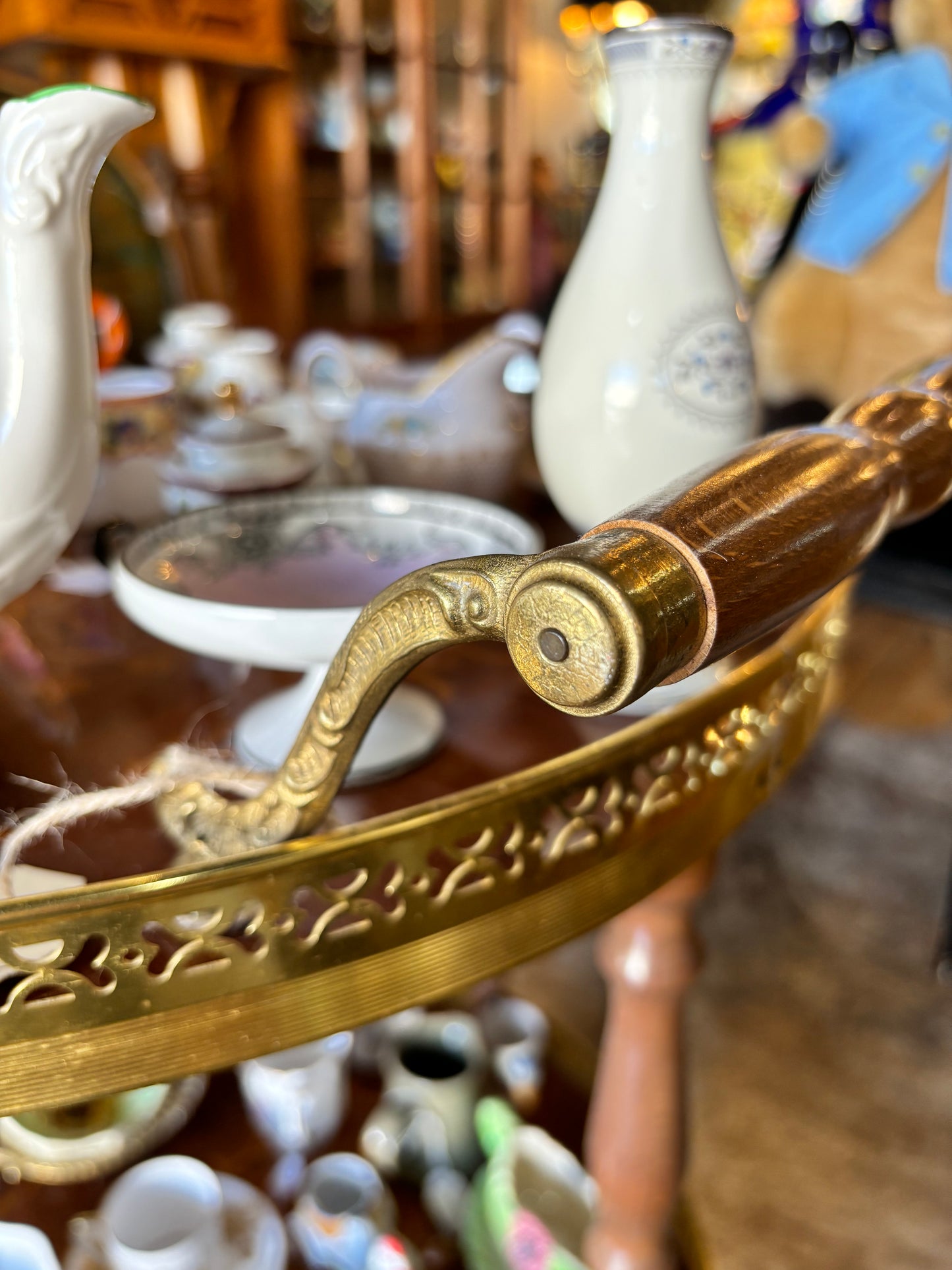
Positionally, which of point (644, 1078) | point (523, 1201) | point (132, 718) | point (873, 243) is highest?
point (873, 243)

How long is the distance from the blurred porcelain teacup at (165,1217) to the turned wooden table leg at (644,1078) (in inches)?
8.7

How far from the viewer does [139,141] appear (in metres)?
1.74

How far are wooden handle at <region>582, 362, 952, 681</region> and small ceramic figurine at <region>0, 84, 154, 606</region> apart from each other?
200mm

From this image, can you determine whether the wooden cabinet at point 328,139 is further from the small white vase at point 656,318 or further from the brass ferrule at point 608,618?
the brass ferrule at point 608,618

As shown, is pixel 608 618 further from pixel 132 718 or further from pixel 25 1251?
pixel 25 1251

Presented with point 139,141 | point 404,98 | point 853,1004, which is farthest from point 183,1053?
point 404,98

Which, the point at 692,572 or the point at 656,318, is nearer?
the point at 692,572

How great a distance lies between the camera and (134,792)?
12.9 inches

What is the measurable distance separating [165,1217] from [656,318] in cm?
57

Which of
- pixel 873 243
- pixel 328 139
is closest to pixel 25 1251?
pixel 873 243

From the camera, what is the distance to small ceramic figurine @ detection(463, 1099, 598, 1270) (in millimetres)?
555

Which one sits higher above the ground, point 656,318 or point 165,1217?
point 656,318

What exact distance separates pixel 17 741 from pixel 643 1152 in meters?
0.35

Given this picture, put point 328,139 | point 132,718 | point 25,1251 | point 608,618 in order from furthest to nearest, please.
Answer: point 328,139 < point 25,1251 < point 132,718 < point 608,618
